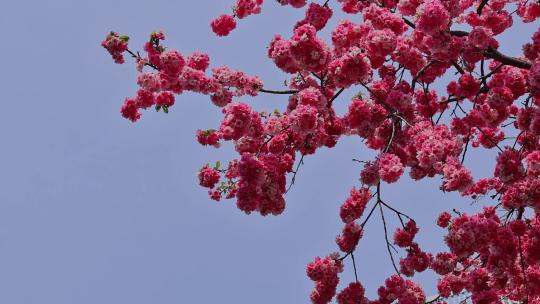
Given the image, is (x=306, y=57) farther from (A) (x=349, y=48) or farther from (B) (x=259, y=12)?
(B) (x=259, y=12)

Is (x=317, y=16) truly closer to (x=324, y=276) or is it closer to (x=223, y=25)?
(x=223, y=25)

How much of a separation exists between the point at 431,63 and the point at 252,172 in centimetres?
352

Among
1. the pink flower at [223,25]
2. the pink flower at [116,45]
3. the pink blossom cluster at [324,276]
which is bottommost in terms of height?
the pink blossom cluster at [324,276]

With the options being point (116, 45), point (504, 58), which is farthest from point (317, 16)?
point (116, 45)

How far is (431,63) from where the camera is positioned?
25.7 ft

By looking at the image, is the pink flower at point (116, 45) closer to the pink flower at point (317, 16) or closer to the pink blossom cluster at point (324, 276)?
the pink flower at point (317, 16)

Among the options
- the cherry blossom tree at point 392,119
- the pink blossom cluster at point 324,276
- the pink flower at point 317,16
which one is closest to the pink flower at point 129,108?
the cherry blossom tree at point 392,119

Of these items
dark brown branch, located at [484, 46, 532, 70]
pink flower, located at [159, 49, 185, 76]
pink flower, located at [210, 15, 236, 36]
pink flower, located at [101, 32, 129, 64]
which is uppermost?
pink flower, located at [210, 15, 236, 36]

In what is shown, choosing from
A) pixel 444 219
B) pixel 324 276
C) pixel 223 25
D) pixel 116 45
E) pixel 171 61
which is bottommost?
pixel 324 276

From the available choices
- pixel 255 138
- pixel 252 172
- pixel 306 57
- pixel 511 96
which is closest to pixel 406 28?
pixel 511 96

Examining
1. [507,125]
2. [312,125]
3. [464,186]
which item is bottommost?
[464,186]

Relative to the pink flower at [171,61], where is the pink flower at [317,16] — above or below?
above

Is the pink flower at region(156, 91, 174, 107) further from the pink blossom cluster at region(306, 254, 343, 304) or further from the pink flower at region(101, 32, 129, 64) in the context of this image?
the pink blossom cluster at region(306, 254, 343, 304)

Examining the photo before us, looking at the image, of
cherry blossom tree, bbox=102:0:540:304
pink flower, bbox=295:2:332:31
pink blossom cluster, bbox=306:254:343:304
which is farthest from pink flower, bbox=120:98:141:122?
pink blossom cluster, bbox=306:254:343:304
